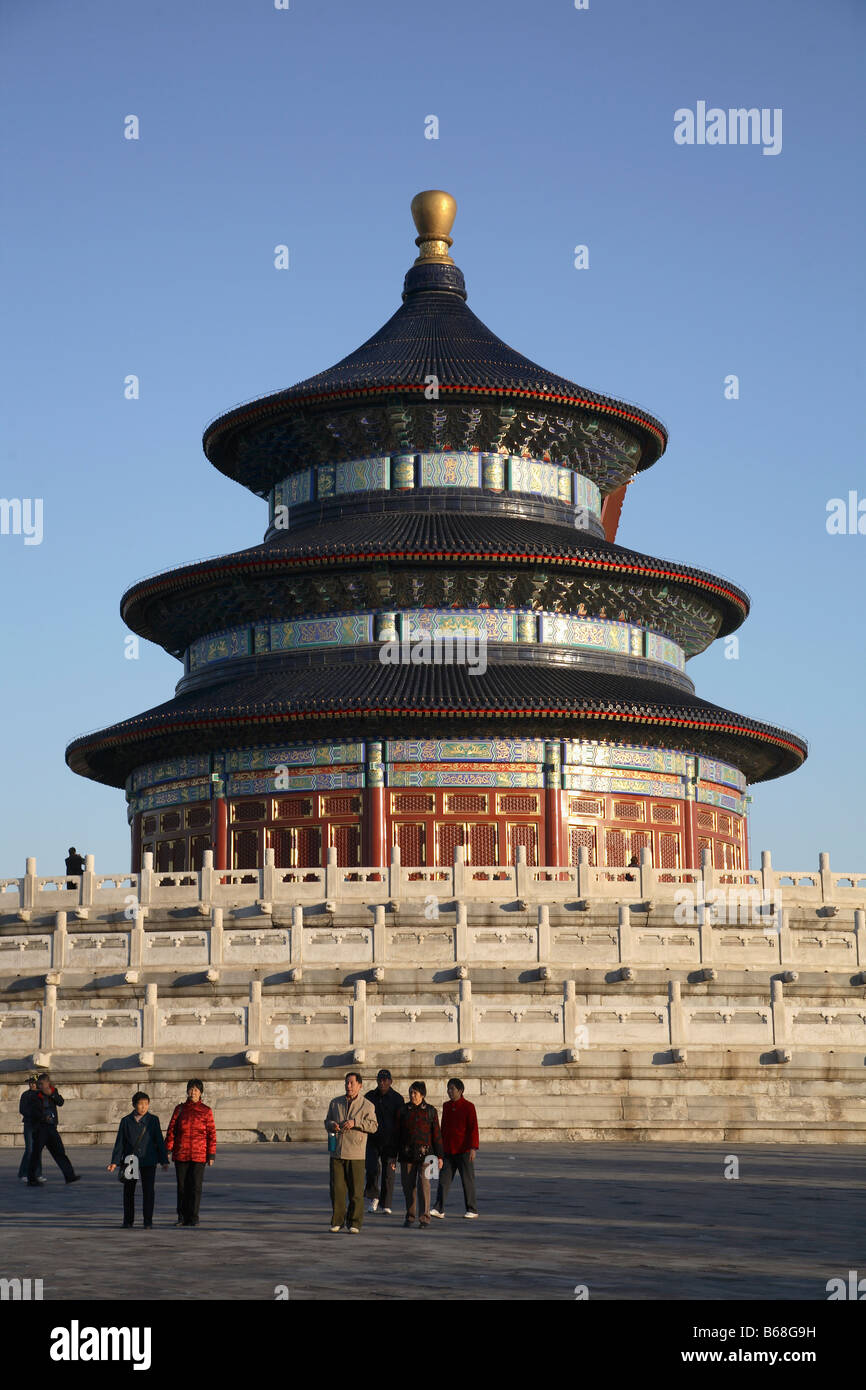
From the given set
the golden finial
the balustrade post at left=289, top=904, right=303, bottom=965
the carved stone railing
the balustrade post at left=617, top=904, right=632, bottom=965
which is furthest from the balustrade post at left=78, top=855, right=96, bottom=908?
the golden finial

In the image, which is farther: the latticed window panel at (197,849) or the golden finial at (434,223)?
the golden finial at (434,223)

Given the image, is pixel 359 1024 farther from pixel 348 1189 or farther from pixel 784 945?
pixel 348 1189

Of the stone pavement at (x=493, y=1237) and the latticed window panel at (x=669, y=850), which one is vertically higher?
the latticed window panel at (x=669, y=850)

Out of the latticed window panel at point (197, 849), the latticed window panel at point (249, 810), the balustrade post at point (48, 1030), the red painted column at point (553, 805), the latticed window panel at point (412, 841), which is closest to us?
the balustrade post at point (48, 1030)

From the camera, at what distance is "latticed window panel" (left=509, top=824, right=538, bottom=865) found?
139ft

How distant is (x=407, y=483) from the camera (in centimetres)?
4825

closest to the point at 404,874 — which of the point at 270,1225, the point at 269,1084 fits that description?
the point at 269,1084

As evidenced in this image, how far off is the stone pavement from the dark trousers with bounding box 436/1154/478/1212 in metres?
0.19

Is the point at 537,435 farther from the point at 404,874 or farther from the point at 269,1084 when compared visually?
the point at 269,1084

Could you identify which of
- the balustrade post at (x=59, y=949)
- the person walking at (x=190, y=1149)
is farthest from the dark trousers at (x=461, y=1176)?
the balustrade post at (x=59, y=949)

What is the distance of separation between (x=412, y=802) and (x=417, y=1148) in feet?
86.1

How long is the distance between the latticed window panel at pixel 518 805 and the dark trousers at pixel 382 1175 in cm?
2420

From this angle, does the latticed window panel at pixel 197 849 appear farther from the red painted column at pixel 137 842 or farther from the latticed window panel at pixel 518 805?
the latticed window panel at pixel 518 805

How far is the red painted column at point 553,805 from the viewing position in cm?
4225
